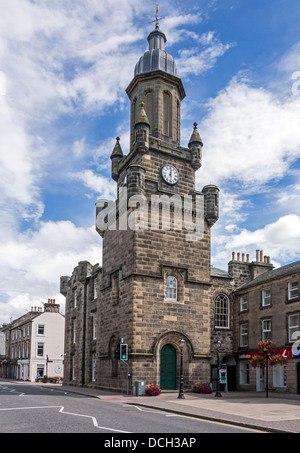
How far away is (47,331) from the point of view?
5828 centimetres

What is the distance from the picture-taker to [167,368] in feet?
87.6

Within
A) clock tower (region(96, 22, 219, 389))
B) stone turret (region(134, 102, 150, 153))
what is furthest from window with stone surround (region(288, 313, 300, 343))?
stone turret (region(134, 102, 150, 153))

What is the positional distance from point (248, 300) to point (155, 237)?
35.5 feet

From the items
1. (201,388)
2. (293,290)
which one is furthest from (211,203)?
(201,388)

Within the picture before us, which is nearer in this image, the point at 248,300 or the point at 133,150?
the point at 133,150

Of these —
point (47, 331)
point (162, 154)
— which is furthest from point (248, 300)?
point (47, 331)

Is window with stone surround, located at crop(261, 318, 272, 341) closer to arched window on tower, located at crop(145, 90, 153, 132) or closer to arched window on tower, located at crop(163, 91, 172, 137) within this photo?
arched window on tower, located at crop(163, 91, 172, 137)

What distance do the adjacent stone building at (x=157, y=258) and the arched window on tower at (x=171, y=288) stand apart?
0.06 m

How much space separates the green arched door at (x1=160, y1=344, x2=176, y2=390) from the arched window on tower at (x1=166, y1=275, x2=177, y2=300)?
281cm

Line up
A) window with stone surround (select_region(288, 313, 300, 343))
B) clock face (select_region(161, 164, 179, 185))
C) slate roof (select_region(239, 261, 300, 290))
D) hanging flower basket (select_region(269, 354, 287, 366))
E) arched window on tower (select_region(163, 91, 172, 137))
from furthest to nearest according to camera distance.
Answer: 1. arched window on tower (select_region(163, 91, 172, 137))
2. slate roof (select_region(239, 261, 300, 290))
3. clock face (select_region(161, 164, 179, 185))
4. window with stone surround (select_region(288, 313, 300, 343))
5. hanging flower basket (select_region(269, 354, 287, 366))

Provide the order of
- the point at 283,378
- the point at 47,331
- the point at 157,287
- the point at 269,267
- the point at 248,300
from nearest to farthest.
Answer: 1. the point at 157,287
2. the point at 283,378
3. the point at 248,300
4. the point at 269,267
5. the point at 47,331

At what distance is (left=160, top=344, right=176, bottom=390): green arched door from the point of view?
26.4 meters

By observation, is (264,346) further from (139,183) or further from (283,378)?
(139,183)

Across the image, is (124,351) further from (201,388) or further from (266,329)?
(266,329)
